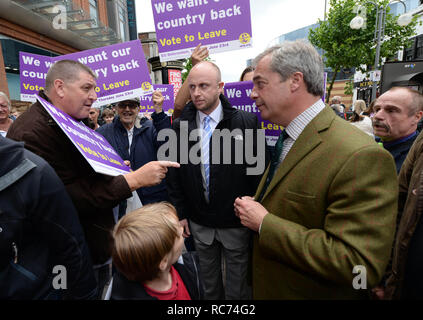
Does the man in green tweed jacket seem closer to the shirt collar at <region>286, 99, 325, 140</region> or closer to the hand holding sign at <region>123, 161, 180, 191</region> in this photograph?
the shirt collar at <region>286, 99, 325, 140</region>

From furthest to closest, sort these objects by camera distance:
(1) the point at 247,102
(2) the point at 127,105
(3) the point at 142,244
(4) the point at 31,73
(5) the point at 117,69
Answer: (4) the point at 31,73 < (2) the point at 127,105 < (5) the point at 117,69 < (1) the point at 247,102 < (3) the point at 142,244

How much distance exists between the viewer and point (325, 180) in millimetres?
1197

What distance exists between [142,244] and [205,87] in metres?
1.60

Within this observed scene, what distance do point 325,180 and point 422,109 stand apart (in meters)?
1.74

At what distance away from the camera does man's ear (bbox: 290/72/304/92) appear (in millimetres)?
1379

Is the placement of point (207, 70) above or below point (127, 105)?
above

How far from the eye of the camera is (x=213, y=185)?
7.23 ft

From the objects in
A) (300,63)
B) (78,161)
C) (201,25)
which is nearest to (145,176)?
(78,161)

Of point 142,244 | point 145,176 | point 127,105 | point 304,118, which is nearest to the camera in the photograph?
point 142,244

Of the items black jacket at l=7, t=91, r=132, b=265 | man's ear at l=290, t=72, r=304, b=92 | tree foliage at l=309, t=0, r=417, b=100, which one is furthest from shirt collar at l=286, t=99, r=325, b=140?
tree foliage at l=309, t=0, r=417, b=100

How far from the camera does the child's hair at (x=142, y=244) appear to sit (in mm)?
1183

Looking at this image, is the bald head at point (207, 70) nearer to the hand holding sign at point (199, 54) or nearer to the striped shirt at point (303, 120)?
the hand holding sign at point (199, 54)

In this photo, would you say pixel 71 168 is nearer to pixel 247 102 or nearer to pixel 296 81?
pixel 296 81

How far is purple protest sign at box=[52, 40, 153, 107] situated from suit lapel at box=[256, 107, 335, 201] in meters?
2.56
